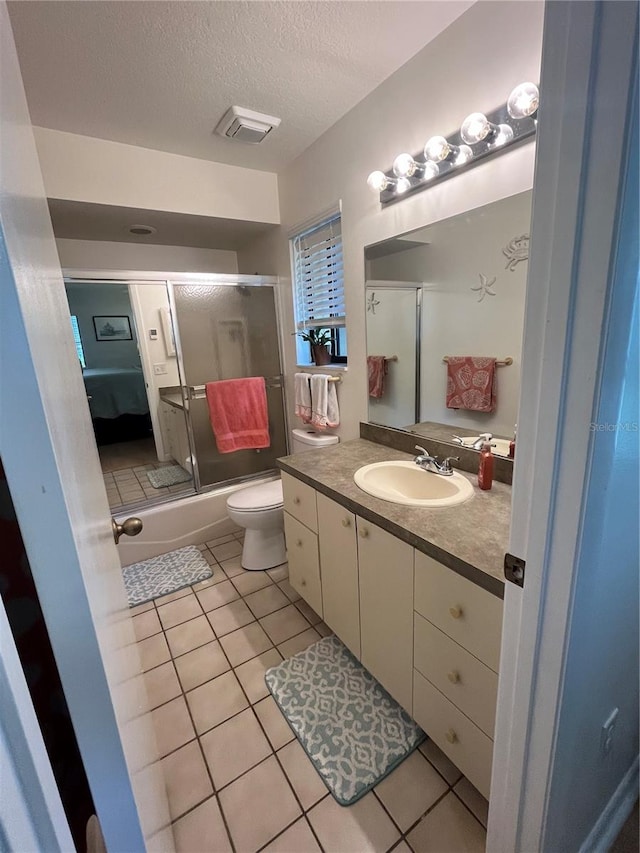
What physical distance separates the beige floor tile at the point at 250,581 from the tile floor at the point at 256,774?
258 mm

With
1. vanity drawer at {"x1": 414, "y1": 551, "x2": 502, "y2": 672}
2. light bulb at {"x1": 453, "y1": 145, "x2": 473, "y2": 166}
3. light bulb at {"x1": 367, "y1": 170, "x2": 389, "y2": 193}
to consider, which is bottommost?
vanity drawer at {"x1": 414, "y1": 551, "x2": 502, "y2": 672}

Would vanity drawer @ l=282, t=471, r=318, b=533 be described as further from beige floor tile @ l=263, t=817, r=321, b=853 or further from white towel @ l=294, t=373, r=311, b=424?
→ beige floor tile @ l=263, t=817, r=321, b=853

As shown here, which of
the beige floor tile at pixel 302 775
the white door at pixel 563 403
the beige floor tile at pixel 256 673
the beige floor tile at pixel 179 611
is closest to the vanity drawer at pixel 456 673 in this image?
the white door at pixel 563 403

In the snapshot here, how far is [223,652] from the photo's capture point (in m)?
1.70

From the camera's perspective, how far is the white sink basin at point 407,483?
4.51 ft

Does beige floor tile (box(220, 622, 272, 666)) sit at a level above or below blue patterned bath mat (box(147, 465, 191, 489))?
below

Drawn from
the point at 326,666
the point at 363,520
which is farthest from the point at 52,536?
the point at 326,666

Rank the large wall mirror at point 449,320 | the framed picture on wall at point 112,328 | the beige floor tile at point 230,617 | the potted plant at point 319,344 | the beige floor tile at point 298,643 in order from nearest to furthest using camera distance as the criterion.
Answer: the large wall mirror at point 449,320, the beige floor tile at point 298,643, the beige floor tile at point 230,617, the potted plant at point 319,344, the framed picture on wall at point 112,328

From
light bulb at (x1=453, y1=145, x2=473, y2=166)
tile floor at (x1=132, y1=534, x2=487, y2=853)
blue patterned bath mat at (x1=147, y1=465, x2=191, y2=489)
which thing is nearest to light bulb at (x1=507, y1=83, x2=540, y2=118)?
light bulb at (x1=453, y1=145, x2=473, y2=166)

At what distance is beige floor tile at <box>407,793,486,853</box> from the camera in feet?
3.37

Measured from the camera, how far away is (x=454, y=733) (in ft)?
3.60

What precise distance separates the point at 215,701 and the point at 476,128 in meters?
2.33

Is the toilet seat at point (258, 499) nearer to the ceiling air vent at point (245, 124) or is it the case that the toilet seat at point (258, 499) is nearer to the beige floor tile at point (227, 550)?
the beige floor tile at point (227, 550)

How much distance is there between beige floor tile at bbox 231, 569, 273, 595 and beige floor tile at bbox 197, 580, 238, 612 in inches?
1.4
